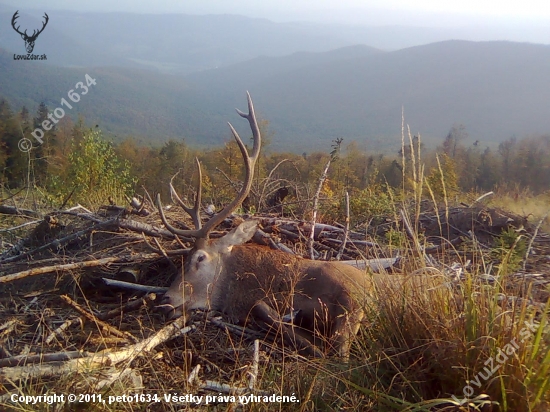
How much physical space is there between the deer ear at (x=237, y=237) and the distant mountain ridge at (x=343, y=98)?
258 ft

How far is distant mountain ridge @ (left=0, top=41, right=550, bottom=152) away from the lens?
10712 cm

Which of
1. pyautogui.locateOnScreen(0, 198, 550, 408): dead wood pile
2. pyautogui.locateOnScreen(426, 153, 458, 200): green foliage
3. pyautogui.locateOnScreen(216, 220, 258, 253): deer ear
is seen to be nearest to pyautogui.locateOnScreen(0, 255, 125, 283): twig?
pyautogui.locateOnScreen(0, 198, 550, 408): dead wood pile

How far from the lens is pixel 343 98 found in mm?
164375

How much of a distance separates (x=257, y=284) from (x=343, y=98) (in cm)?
16548

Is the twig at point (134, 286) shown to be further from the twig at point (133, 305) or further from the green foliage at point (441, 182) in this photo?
the green foliage at point (441, 182)

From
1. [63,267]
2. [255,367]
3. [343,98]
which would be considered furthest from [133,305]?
[343,98]

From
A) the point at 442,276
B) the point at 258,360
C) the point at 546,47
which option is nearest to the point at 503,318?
the point at 442,276

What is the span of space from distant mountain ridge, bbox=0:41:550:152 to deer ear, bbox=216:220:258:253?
258 ft

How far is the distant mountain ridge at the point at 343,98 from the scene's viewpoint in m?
107

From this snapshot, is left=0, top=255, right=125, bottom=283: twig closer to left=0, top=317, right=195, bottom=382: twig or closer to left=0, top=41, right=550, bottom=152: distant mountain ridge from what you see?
left=0, top=317, right=195, bottom=382: twig

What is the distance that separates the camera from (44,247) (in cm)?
500

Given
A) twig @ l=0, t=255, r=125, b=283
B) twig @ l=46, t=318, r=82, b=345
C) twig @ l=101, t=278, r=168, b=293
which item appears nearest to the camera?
twig @ l=46, t=318, r=82, b=345

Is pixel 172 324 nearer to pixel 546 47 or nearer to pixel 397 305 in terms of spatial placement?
pixel 397 305

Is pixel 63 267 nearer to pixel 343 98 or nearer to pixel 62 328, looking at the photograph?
pixel 62 328
